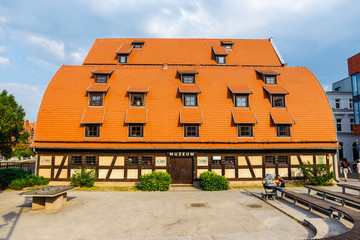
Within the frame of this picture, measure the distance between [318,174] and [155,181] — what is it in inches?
511

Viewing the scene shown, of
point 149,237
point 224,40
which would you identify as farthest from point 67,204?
point 224,40

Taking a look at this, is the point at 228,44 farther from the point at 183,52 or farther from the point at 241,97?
the point at 241,97

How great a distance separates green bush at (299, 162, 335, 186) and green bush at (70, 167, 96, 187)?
16.8 metres

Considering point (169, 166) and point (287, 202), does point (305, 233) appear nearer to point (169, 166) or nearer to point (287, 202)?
point (287, 202)

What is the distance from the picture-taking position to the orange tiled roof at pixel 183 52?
27.2 metres

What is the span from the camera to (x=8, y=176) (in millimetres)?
17203

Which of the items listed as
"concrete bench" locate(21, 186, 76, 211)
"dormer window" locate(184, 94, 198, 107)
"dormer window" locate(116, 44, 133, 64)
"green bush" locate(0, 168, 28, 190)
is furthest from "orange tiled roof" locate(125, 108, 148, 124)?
"dormer window" locate(116, 44, 133, 64)

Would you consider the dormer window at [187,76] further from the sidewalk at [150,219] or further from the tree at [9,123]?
the tree at [9,123]

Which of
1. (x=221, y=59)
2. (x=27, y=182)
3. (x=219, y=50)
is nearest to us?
(x=27, y=182)

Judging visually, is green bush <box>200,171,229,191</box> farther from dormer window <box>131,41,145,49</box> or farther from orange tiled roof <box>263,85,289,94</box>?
dormer window <box>131,41,145,49</box>

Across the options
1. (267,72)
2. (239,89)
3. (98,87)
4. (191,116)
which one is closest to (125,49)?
(98,87)

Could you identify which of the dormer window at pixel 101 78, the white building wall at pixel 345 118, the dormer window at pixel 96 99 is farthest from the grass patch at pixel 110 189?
the white building wall at pixel 345 118

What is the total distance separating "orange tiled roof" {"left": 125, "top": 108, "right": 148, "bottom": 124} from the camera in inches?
729

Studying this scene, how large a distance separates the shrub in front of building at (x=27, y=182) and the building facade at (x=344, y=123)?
39.7 meters
